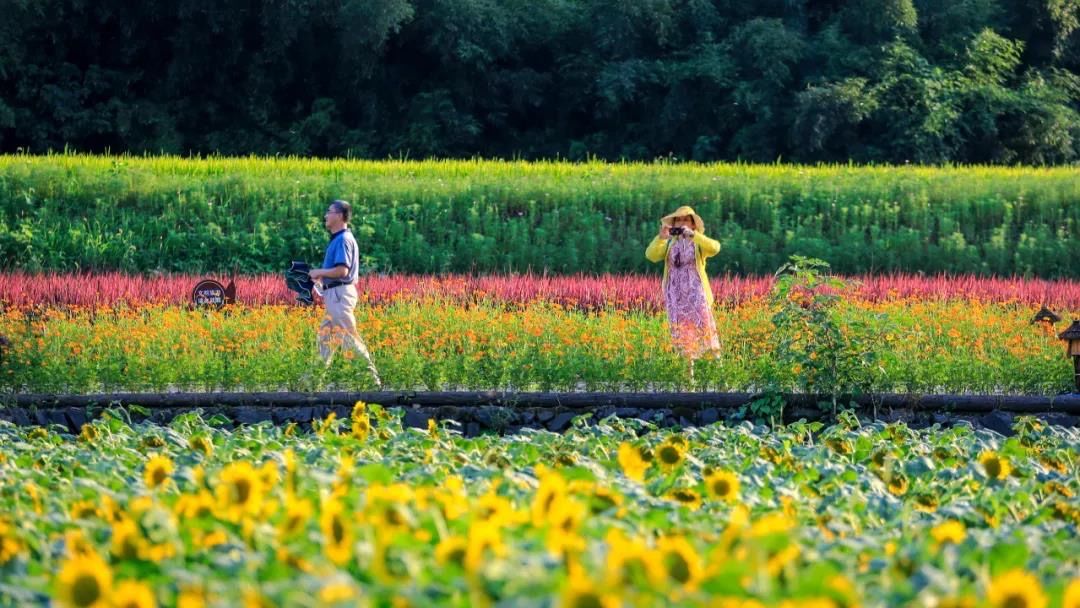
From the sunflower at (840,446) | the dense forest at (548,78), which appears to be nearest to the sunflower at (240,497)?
the sunflower at (840,446)

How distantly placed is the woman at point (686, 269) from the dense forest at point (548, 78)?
20697 mm

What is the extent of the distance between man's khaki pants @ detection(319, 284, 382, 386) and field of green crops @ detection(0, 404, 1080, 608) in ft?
10.6

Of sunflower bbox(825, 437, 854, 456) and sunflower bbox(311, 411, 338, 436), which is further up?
sunflower bbox(825, 437, 854, 456)

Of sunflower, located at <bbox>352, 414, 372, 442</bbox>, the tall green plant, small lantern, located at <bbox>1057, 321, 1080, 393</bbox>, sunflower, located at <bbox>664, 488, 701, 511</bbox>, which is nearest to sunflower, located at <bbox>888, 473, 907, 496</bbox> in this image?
sunflower, located at <bbox>664, 488, 701, 511</bbox>

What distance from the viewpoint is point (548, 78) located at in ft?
115

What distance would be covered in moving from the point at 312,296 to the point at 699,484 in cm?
561

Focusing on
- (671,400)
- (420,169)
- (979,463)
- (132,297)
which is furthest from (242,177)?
(979,463)

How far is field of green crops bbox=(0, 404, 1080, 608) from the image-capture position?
3008 millimetres

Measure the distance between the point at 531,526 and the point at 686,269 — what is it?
23.1 ft

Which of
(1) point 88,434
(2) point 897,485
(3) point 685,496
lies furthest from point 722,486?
(1) point 88,434

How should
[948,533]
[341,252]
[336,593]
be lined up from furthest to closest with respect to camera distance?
[341,252] → [948,533] → [336,593]

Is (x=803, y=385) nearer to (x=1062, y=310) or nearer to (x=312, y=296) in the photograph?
(x=312, y=296)

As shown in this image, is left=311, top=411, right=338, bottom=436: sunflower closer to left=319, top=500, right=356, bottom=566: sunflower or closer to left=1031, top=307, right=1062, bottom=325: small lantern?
left=319, top=500, right=356, bottom=566: sunflower

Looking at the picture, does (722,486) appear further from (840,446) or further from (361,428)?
(361,428)
